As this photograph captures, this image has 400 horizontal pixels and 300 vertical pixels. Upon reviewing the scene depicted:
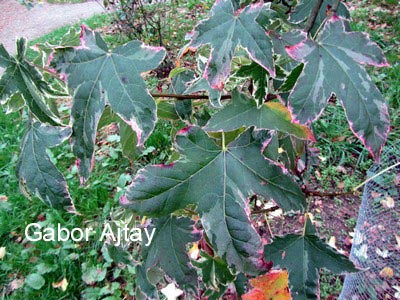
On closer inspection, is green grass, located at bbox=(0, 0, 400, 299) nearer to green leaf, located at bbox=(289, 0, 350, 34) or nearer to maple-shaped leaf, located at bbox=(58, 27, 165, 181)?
maple-shaped leaf, located at bbox=(58, 27, 165, 181)

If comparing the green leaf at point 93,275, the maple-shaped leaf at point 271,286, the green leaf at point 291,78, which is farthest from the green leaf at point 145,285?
the green leaf at point 93,275

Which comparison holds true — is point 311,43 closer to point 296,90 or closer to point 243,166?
point 296,90

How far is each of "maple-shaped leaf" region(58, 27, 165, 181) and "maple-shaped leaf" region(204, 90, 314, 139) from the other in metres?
0.14

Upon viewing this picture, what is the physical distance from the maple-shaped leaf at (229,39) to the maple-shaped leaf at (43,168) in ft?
0.97

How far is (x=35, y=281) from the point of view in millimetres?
1938

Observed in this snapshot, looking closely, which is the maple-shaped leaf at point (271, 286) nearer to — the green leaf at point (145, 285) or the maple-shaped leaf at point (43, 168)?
the green leaf at point (145, 285)

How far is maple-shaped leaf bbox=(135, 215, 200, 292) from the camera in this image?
2.56ft

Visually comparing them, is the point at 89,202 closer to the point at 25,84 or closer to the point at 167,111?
the point at 167,111

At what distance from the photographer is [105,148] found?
9.67 ft

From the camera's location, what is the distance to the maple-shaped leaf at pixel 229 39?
0.61m

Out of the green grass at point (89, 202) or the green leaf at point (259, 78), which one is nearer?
the green leaf at point (259, 78)

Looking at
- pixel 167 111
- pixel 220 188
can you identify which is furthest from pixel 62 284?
pixel 220 188

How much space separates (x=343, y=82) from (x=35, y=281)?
1.95 metres

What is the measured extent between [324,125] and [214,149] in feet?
7.67
